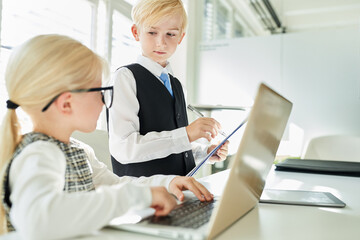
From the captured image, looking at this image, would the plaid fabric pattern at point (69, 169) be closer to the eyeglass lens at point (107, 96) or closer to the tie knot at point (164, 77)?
the eyeglass lens at point (107, 96)

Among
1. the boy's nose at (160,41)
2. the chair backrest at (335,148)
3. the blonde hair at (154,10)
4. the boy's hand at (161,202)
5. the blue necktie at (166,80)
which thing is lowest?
the chair backrest at (335,148)

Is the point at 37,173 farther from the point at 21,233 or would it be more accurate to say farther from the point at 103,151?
the point at 103,151

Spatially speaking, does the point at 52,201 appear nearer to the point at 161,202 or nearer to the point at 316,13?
the point at 161,202

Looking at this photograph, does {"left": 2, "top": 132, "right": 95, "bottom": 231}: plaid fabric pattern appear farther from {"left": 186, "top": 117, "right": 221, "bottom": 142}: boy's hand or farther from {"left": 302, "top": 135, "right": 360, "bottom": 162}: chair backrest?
{"left": 302, "top": 135, "right": 360, "bottom": 162}: chair backrest

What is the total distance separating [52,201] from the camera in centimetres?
55

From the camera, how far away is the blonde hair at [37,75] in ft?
2.31

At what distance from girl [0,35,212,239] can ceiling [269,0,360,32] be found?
2894mm

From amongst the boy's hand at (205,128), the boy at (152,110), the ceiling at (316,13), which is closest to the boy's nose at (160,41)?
the boy at (152,110)

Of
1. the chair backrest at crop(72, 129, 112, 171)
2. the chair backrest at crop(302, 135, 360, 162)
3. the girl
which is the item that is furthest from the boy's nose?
the chair backrest at crop(302, 135, 360, 162)

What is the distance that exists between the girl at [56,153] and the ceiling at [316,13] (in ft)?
9.49

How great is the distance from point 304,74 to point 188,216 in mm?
2900

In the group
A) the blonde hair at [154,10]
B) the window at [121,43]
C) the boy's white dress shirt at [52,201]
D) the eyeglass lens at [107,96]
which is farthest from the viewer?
the window at [121,43]

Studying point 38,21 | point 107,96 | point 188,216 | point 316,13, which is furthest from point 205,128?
point 316,13

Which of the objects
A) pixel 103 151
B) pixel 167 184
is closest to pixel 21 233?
pixel 167 184
